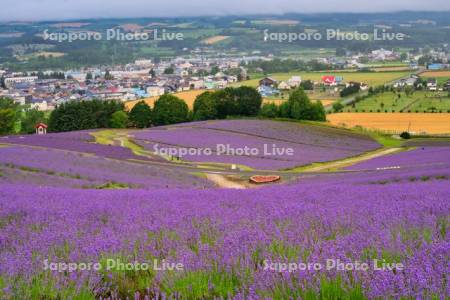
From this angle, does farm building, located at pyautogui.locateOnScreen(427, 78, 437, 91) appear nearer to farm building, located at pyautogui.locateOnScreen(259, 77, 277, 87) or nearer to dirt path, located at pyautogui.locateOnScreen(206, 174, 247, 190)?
farm building, located at pyautogui.locateOnScreen(259, 77, 277, 87)

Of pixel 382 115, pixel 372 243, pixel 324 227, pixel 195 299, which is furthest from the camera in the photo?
pixel 382 115

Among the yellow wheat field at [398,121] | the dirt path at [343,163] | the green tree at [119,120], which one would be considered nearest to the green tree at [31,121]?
the green tree at [119,120]

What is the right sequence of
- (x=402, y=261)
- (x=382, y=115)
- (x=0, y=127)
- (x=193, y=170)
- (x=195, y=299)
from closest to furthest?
(x=195, y=299) → (x=402, y=261) → (x=193, y=170) → (x=0, y=127) → (x=382, y=115)

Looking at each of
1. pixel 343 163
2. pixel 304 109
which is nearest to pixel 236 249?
pixel 343 163

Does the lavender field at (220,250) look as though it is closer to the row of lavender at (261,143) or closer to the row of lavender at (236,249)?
the row of lavender at (236,249)

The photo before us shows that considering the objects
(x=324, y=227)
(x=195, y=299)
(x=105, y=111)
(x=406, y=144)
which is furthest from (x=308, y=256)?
(x=105, y=111)

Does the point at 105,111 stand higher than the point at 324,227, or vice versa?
the point at 324,227

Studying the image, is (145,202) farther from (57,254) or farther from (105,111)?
(105,111)

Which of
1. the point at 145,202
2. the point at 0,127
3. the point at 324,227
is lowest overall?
the point at 0,127
